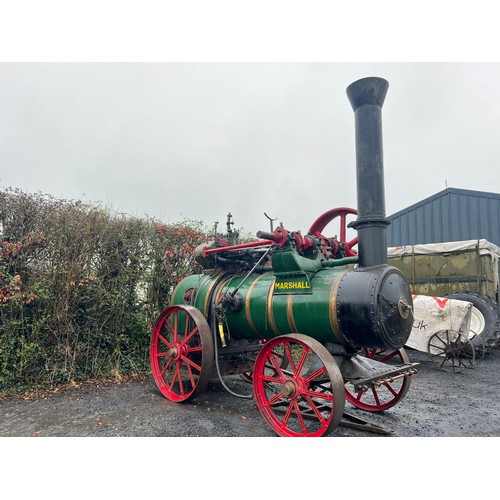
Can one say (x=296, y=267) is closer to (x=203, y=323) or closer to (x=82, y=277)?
(x=203, y=323)

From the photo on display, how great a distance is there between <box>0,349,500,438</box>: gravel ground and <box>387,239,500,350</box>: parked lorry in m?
2.49

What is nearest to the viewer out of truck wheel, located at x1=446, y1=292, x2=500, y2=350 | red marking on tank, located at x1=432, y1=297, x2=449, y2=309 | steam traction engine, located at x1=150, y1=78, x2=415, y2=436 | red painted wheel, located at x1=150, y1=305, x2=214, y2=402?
steam traction engine, located at x1=150, y1=78, x2=415, y2=436

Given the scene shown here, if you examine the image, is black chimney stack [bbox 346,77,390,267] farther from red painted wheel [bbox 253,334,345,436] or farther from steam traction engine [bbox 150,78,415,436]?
red painted wheel [bbox 253,334,345,436]

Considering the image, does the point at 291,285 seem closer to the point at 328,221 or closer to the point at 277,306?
the point at 277,306

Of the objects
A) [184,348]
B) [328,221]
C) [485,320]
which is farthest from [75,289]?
[485,320]

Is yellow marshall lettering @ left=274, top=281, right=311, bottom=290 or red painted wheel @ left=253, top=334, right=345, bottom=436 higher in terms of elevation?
yellow marshall lettering @ left=274, top=281, right=311, bottom=290

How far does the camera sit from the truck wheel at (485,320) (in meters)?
7.93

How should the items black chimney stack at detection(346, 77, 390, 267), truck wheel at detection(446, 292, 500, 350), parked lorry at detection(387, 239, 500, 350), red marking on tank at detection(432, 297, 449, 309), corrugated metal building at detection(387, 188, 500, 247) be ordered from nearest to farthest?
black chimney stack at detection(346, 77, 390, 267), red marking on tank at detection(432, 297, 449, 309), truck wheel at detection(446, 292, 500, 350), parked lorry at detection(387, 239, 500, 350), corrugated metal building at detection(387, 188, 500, 247)

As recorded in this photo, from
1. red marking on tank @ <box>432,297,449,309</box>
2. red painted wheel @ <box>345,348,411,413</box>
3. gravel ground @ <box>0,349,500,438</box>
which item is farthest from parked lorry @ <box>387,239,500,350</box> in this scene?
red painted wheel @ <box>345,348,411,413</box>

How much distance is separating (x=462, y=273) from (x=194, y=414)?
6990 mm

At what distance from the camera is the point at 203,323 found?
488cm

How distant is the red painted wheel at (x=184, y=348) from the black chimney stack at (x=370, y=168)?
2.02m


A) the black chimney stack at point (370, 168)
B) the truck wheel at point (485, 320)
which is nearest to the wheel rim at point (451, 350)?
the truck wheel at point (485, 320)

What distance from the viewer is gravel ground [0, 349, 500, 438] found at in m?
4.14
